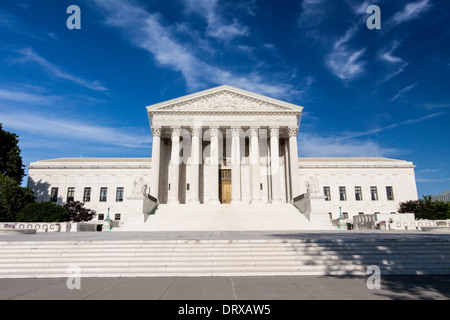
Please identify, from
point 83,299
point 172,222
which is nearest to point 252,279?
point 83,299

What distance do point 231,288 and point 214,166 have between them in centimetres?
2923

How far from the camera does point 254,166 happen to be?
37031 millimetres

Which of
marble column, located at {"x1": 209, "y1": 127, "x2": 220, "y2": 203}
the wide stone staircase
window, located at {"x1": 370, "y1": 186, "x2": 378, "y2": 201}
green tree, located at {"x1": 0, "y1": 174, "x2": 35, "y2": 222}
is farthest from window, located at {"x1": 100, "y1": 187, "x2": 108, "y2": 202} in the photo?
window, located at {"x1": 370, "y1": 186, "x2": 378, "y2": 201}

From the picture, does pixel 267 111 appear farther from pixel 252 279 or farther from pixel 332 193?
pixel 252 279

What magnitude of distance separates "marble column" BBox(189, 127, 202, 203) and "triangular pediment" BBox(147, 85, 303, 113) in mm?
3168

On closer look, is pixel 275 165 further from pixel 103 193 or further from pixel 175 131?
pixel 103 193

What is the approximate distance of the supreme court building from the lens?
28.3 m

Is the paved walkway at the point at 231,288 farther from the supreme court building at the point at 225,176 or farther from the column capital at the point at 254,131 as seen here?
the column capital at the point at 254,131

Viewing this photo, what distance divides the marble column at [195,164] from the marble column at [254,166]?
6806 millimetres

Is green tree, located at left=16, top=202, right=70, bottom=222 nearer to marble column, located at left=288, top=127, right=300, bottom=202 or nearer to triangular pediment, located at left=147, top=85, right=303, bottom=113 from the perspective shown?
triangular pediment, located at left=147, top=85, right=303, bottom=113

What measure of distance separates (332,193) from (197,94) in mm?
29824

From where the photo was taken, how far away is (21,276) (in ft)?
30.6

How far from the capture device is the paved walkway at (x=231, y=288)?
661cm

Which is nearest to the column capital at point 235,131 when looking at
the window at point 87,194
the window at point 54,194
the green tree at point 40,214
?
the green tree at point 40,214
